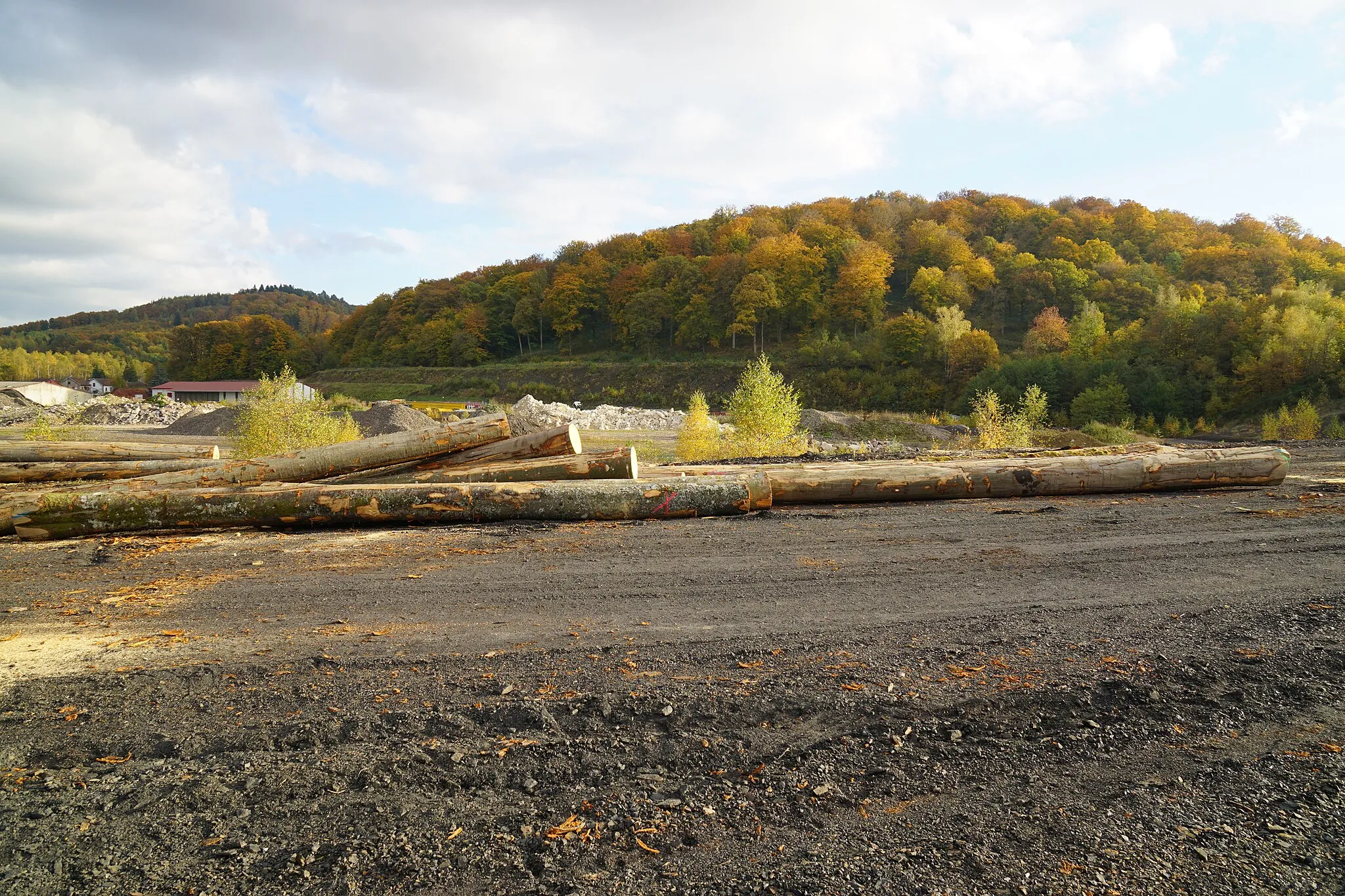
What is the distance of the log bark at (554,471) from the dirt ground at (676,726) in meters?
2.75

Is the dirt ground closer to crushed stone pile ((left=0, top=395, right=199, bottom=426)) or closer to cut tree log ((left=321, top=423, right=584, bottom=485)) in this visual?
cut tree log ((left=321, top=423, right=584, bottom=485))

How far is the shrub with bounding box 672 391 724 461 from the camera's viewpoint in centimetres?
2388

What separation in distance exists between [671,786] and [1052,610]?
3536mm

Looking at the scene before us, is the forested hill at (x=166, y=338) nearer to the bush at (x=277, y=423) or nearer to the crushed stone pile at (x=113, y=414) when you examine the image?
the crushed stone pile at (x=113, y=414)

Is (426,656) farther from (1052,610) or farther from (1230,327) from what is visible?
(1230,327)

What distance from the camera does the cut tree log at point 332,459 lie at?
859 cm

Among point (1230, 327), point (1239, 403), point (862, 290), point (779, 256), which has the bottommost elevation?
point (1239, 403)

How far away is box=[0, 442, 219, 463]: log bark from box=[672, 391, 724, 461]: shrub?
1475cm

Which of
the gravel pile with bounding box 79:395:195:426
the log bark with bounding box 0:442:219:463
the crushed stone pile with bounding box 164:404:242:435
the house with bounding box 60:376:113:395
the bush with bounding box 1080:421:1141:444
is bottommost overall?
the bush with bounding box 1080:421:1141:444

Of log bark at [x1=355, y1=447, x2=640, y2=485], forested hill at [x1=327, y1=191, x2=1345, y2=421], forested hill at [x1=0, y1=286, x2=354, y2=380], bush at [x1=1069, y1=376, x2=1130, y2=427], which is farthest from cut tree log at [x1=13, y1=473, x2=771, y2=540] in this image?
forested hill at [x1=0, y1=286, x2=354, y2=380]

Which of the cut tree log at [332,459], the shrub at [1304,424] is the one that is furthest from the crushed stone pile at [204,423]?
the shrub at [1304,424]

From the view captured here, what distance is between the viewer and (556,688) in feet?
12.1

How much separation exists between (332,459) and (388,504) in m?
2.14

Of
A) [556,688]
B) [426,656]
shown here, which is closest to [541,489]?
[426,656]
